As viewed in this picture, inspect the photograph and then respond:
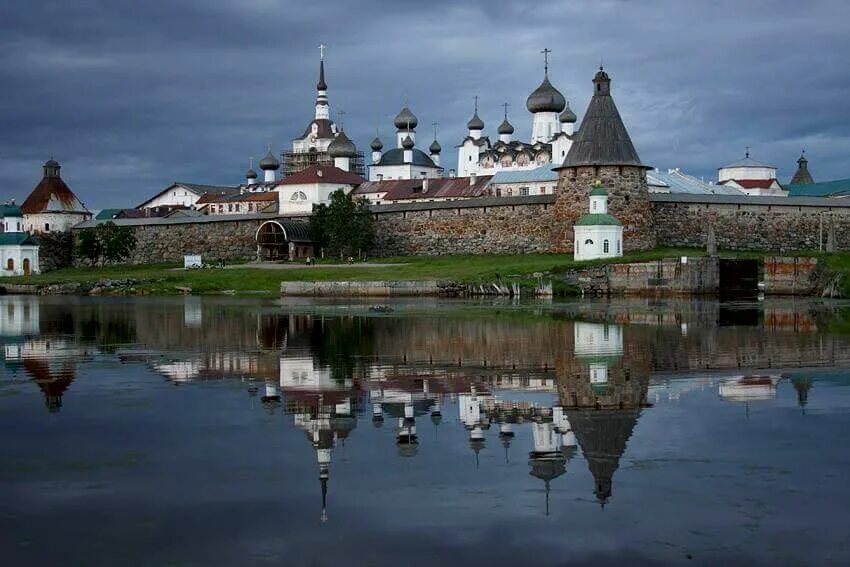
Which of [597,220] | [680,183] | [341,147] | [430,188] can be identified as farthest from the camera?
[341,147]

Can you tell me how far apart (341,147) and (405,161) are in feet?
13.1

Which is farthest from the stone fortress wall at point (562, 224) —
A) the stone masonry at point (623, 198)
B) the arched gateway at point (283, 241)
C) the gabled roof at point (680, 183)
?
the gabled roof at point (680, 183)

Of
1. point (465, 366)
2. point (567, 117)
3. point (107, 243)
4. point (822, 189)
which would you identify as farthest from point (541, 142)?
point (465, 366)

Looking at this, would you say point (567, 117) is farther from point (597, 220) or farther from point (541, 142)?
point (597, 220)

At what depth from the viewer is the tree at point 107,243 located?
51531 millimetres

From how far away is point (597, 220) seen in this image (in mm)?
36688

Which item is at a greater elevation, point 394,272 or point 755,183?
point 755,183

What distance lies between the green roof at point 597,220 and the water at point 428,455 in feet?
71.1

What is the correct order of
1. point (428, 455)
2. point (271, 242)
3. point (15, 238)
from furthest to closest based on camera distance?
point (15, 238) → point (271, 242) → point (428, 455)

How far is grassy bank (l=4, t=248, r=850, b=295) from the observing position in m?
33.7

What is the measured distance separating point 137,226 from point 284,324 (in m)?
34.8

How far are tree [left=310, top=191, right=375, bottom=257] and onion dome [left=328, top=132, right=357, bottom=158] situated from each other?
2639cm

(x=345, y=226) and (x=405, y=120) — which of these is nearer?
(x=345, y=226)

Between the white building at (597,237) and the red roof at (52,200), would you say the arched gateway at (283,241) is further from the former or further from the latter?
the red roof at (52,200)
